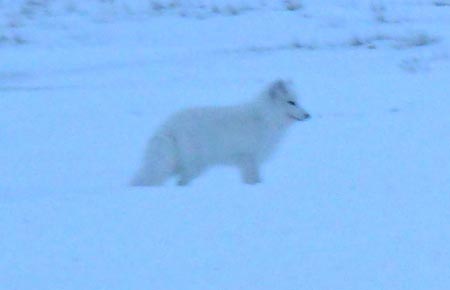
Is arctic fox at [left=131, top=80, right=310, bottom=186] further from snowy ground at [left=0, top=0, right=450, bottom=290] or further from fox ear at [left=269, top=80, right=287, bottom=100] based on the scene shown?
snowy ground at [left=0, top=0, right=450, bottom=290]

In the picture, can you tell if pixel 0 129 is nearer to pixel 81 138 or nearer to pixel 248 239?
pixel 81 138

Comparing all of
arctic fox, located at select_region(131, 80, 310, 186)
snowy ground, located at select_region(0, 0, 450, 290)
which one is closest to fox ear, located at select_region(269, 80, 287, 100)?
arctic fox, located at select_region(131, 80, 310, 186)

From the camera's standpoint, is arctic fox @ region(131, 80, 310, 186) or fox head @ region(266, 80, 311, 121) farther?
fox head @ region(266, 80, 311, 121)

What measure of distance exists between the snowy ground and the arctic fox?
8.3 inches

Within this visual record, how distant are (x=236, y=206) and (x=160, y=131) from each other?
5.84 ft

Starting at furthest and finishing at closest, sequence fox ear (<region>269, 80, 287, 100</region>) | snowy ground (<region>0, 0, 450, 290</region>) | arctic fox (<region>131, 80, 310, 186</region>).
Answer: fox ear (<region>269, 80, 287, 100</region>) < arctic fox (<region>131, 80, 310, 186</region>) < snowy ground (<region>0, 0, 450, 290</region>)

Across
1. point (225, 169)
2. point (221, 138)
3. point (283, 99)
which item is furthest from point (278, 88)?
point (225, 169)

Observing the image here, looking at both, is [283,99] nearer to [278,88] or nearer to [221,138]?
[278,88]

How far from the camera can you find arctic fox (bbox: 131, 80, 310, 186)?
726cm

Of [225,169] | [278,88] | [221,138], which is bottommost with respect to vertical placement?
[225,169]

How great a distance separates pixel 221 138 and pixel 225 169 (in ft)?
4.17

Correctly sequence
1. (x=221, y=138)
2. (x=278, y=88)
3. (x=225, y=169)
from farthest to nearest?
(x=225, y=169), (x=278, y=88), (x=221, y=138)

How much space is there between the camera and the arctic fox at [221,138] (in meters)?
7.26

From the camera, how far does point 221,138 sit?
7.46 meters
